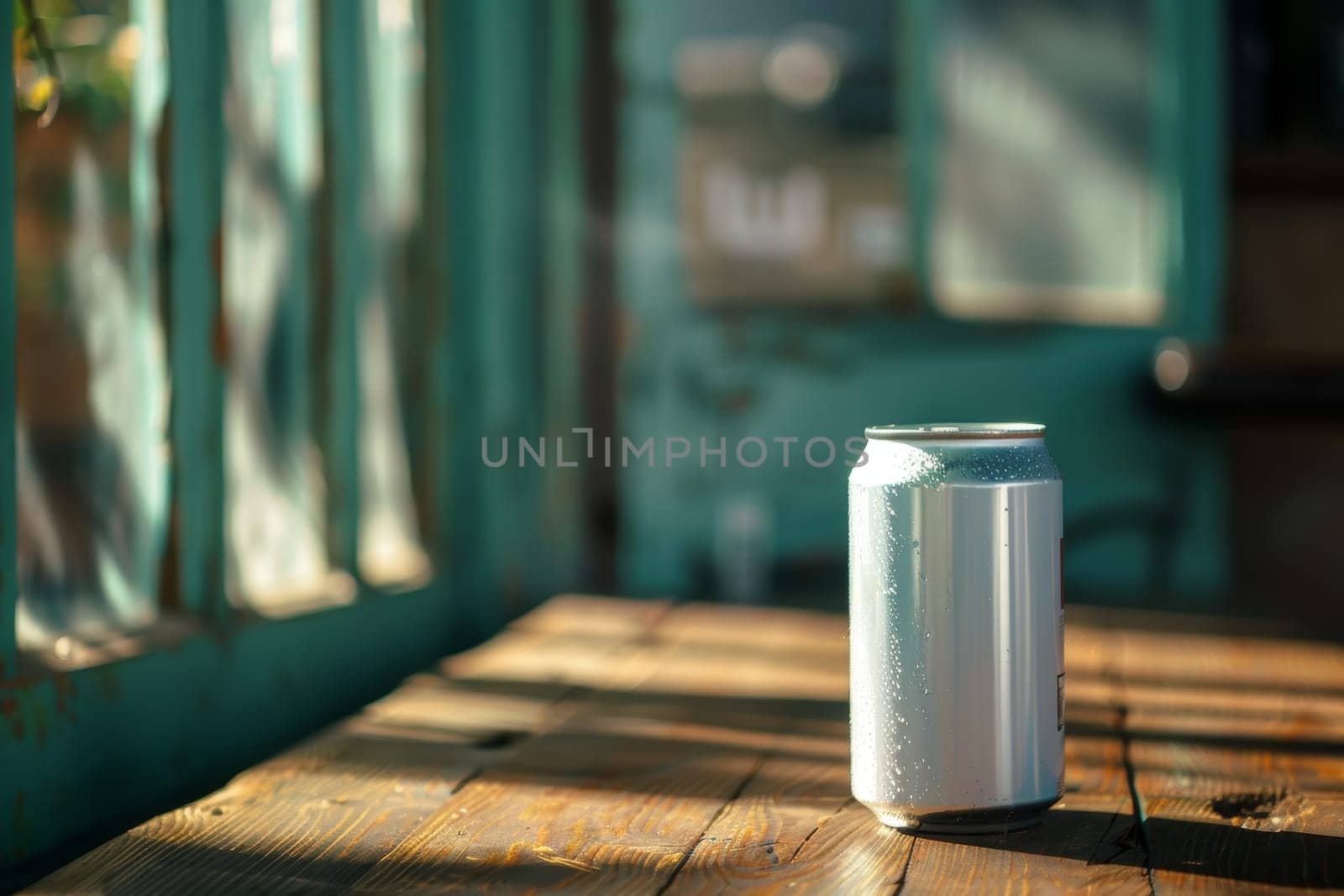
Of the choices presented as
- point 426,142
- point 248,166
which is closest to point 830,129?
point 426,142

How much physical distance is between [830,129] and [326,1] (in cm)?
139

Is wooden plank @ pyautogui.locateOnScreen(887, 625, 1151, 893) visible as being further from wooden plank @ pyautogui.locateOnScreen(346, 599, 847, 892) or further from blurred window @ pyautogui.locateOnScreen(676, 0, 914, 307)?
blurred window @ pyautogui.locateOnScreen(676, 0, 914, 307)

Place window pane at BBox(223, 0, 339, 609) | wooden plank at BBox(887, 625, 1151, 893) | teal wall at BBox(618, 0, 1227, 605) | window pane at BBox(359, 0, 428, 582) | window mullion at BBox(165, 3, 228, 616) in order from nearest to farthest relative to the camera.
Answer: wooden plank at BBox(887, 625, 1151, 893), window mullion at BBox(165, 3, 228, 616), window pane at BBox(223, 0, 339, 609), window pane at BBox(359, 0, 428, 582), teal wall at BBox(618, 0, 1227, 605)

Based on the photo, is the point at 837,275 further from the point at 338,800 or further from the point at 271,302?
the point at 338,800

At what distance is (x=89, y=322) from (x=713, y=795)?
0.81m

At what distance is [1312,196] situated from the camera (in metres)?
3.03

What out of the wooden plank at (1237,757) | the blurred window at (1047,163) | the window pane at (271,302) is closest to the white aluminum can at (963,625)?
the wooden plank at (1237,757)

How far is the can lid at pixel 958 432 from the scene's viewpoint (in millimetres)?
975

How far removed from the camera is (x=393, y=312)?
2117 mm

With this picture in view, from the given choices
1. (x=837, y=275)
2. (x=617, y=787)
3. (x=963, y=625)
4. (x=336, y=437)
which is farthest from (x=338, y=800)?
(x=837, y=275)

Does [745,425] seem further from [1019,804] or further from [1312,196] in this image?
[1019,804]

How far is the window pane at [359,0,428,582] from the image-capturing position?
2070 millimetres

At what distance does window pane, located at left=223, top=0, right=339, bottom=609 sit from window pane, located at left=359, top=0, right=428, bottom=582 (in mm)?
200

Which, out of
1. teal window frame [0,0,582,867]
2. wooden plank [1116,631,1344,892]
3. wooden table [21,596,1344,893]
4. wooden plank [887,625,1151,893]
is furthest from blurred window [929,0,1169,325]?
wooden plank [887,625,1151,893]
